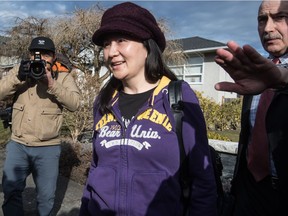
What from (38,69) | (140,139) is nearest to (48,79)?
(38,69)

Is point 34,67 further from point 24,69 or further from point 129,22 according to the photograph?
point 129,22

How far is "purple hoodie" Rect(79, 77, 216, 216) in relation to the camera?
167 cm

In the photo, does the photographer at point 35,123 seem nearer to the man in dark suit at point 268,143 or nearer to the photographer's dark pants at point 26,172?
the photographer's dark pants at point 26,172

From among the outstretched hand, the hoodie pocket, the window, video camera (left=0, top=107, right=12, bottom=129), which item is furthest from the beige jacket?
the window

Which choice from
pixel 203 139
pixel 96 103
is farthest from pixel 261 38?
pixel 96 103

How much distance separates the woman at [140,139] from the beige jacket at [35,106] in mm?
1337

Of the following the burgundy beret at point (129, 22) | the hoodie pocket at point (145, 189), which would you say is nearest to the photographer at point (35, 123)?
the burgundy beret at point (129, 22)

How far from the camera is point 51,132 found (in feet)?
10.7

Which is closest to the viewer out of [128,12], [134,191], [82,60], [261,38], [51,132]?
[134,191]

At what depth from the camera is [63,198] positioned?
15.0 ft

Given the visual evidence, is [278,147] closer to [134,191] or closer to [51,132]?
[134,191]

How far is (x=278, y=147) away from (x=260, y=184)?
31cm

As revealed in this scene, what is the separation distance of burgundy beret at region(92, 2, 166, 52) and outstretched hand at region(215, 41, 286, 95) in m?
0.72

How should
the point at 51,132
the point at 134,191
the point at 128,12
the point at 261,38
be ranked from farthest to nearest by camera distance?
the point at 51,132 < the point at 261,38 < the point at 128,12 < the point at 134,191
